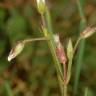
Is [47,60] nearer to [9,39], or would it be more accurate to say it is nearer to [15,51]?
[9,39]

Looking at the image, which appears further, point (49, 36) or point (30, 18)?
point (30, 18)

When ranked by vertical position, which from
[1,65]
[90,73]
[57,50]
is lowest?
[90,73]

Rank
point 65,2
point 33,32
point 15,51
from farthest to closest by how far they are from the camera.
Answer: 1. point 65,2
2. point 33,32
3. point 15,51

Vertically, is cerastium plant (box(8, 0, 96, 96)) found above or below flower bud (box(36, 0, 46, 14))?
below

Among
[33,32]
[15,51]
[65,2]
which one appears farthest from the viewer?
[65,2]

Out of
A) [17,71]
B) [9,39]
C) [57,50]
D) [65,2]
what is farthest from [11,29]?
[57,50]

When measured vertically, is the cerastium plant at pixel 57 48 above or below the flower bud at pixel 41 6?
below

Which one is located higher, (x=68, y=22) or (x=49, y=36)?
(x=49, y=36)

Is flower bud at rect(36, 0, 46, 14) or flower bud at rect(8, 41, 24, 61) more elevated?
flower bud at rect(36, 0, 46, 14)

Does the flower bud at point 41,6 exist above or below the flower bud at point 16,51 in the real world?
above
